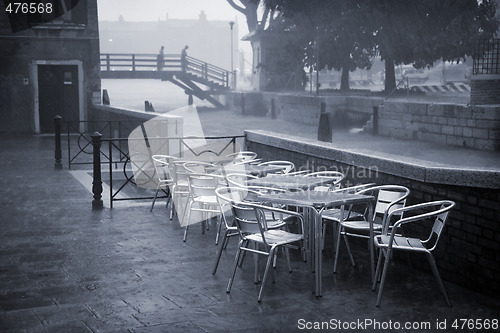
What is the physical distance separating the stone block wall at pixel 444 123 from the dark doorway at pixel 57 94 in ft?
34.7

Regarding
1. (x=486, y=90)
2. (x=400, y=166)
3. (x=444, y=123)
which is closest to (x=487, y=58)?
(x=486, y=90)

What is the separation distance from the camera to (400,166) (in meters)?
6.80

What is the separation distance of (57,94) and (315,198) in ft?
58.6

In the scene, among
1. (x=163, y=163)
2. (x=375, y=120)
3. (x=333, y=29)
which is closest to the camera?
(x=163, y=163)

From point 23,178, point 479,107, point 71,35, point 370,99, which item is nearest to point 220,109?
point 370,99

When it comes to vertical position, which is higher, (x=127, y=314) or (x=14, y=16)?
(x=14, y=16)

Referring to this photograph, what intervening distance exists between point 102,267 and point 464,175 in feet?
11.0

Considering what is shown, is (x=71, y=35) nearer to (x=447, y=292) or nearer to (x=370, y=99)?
(x=370, y=99)

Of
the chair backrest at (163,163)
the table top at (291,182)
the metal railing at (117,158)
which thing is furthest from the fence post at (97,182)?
the table top at (291,182)

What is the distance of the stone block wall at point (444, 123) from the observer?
63.5ft

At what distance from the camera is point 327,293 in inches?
228

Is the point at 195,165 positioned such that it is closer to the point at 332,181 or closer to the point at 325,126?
the point at 332,181

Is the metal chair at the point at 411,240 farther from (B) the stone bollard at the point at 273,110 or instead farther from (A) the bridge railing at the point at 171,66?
(A) the bridge railing at the point at 171,66

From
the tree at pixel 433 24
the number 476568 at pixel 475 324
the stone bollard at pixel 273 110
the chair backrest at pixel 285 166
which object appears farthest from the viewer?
the stone bollard at pixel 273 110
